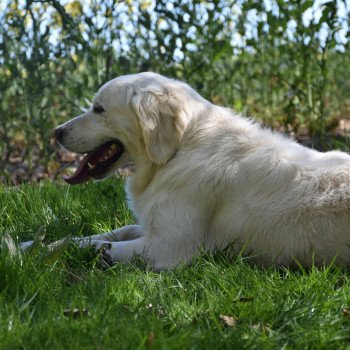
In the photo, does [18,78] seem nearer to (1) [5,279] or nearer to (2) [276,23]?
(2) [276,23]

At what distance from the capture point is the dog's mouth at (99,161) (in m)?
4.43

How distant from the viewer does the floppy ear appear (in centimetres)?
414

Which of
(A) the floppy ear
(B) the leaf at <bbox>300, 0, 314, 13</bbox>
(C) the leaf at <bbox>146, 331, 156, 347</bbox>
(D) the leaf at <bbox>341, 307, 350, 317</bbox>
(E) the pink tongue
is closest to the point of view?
(C) the leaf at <bbox>146, 331, 156, 347</bbox>

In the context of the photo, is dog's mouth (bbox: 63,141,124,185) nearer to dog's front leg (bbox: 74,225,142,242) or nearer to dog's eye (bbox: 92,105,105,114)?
dog's eye (bbox: 92,105,105,114)

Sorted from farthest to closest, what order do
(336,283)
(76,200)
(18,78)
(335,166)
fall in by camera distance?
(18,78), (76,200), (335,166), (336,283)

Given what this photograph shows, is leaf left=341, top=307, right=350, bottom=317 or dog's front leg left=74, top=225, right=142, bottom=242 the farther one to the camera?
dog's front leg left=74, top=225, right=142, bottom=242

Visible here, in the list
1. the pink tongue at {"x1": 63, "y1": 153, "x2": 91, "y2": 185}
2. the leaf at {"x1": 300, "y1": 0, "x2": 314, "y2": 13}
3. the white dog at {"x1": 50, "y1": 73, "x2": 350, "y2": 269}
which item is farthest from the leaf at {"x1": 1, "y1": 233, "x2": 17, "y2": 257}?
the leaf at {"x1": 300, "y1": 0, "x2": 314, "y2": 13}

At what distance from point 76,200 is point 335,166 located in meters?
1.90

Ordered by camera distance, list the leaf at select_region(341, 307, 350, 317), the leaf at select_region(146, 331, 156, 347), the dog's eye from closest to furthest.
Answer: the leaf at select_region(146, 331, 156, 347) < the leaf at select_region(341, 307, 350, 317) < the dog's eye

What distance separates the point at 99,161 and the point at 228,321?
6.00 ft

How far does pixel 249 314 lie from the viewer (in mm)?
3033

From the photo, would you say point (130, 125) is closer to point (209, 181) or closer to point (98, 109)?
point (98, 109)

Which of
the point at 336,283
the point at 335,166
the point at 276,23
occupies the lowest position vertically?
the point at 336,283

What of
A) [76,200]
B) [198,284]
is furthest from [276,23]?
[198,284]
